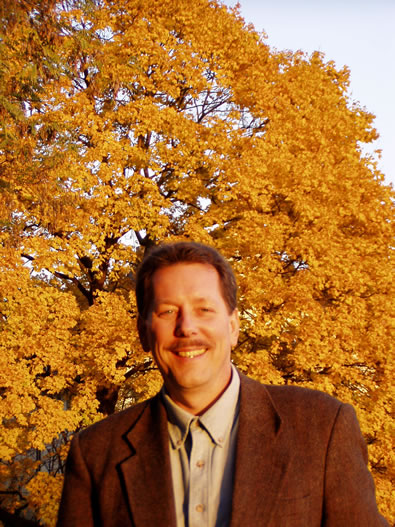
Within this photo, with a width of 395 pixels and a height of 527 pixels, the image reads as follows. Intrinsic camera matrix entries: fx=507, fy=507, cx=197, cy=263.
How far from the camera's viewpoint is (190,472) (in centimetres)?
196

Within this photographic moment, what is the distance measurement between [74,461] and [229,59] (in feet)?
51.3

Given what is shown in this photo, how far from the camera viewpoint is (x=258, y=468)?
188 centimetres

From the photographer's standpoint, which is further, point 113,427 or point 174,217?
point 174,217

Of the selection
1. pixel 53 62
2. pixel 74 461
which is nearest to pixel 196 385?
pixel 74 461

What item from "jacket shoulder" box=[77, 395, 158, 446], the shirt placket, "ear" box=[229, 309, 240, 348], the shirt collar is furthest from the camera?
"ear" box=[229, 309, 240, 348]

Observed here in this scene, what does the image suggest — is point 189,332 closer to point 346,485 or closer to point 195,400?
point 195,400

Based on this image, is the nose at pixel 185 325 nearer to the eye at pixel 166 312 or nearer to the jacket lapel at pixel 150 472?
the eye at pixel 166 312

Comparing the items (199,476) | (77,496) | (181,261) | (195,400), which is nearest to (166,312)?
(181,261)

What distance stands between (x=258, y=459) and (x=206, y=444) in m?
0.21

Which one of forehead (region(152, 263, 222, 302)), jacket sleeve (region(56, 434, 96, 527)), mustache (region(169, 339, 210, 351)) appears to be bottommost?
jacket sleeve (region(56, 434, 96, 527))

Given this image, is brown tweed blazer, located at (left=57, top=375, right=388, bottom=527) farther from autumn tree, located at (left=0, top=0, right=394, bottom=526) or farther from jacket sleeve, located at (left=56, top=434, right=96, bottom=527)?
autumn tree, located at (left=0, top=0, right=394, bottom=526)

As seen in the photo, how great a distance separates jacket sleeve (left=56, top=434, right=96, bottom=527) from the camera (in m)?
2.04

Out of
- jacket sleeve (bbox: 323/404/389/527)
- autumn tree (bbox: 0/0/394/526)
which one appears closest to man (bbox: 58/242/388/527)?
jacket sleeve (bbox: 323/404/389/527)

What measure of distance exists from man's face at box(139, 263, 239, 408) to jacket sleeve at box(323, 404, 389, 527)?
1.65 feet
